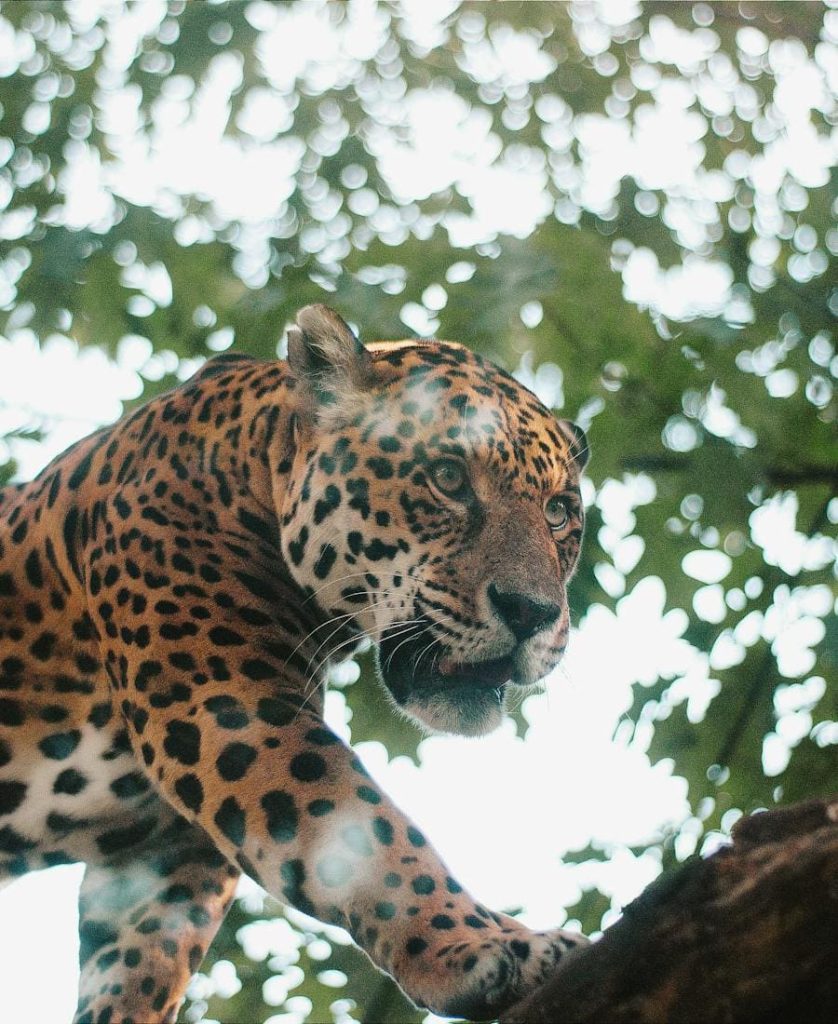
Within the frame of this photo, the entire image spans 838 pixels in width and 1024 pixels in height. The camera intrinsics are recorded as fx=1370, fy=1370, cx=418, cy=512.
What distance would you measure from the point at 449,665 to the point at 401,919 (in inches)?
43.6

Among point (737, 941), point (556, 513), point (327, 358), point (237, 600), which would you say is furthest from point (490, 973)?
point (327, 358)

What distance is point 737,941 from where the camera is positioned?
2.07m

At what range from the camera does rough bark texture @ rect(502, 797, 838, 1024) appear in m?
2.03

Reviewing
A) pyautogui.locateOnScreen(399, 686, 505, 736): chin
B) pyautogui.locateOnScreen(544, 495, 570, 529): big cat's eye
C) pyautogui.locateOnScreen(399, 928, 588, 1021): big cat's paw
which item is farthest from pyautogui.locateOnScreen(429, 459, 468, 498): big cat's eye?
pyautogui.locateOnScreen(399, 928, 588, 1021): big cat's paw

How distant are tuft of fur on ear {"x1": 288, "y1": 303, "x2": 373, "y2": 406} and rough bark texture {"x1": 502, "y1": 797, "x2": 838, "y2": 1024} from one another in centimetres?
249

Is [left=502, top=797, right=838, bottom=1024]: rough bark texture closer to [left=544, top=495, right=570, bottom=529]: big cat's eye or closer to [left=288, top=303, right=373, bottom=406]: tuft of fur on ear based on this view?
[left=544, top=495, right=570, bottom=529]: big cat's eye

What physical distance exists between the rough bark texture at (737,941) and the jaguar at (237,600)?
130cm

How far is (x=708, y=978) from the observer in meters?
2.11

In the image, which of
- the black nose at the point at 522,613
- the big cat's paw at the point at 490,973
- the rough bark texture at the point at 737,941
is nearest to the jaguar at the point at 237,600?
the black nose at the point at 522,613

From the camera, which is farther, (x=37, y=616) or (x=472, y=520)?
(x=37, y=616)

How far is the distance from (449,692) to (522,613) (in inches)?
14.4

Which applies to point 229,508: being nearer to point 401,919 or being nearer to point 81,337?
point 401,919

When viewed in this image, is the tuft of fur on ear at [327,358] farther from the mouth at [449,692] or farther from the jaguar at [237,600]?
the mouth at [449,692]

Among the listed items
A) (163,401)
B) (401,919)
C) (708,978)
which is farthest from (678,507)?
(708,978)
